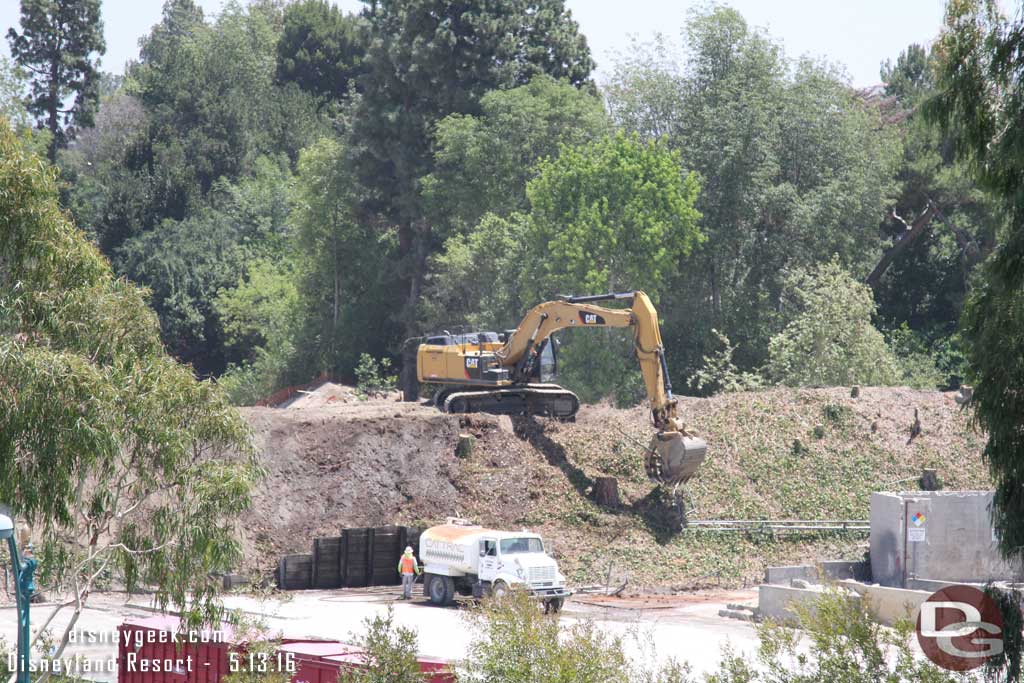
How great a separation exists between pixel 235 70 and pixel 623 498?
69.9 meters

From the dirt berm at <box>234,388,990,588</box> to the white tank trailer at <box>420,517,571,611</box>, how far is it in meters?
4.13

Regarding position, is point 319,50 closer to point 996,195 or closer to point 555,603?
point 555,603

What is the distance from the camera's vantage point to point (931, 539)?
36.6m

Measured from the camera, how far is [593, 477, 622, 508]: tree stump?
38.7 meters

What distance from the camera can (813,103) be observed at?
68.1m

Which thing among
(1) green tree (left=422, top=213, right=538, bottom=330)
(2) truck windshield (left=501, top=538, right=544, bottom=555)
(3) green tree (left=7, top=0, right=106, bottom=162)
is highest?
(3) green tree (left=7, top=0, right=106, bottom=162)

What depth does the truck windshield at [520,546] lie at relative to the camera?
31.0 m

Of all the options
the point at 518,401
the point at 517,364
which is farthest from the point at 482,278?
the point at 517,364

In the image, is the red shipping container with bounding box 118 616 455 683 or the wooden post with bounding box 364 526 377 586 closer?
the red shipping container with bounding box 118 616 455 683

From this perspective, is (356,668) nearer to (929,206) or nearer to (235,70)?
(929,206)

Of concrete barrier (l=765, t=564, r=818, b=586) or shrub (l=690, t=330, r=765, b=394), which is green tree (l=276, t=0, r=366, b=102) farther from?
concrete barrier (l=765, t=564, r=818, b=586)

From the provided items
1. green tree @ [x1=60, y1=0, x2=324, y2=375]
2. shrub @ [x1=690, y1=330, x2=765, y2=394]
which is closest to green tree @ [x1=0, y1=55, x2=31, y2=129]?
green tree @ [x1=60, y1=0, x2=324, y2=375]

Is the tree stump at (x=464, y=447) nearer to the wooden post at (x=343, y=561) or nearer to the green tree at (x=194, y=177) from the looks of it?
the wooden post at (x=343, y=561)

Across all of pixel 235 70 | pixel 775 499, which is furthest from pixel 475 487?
pixel 235 70
